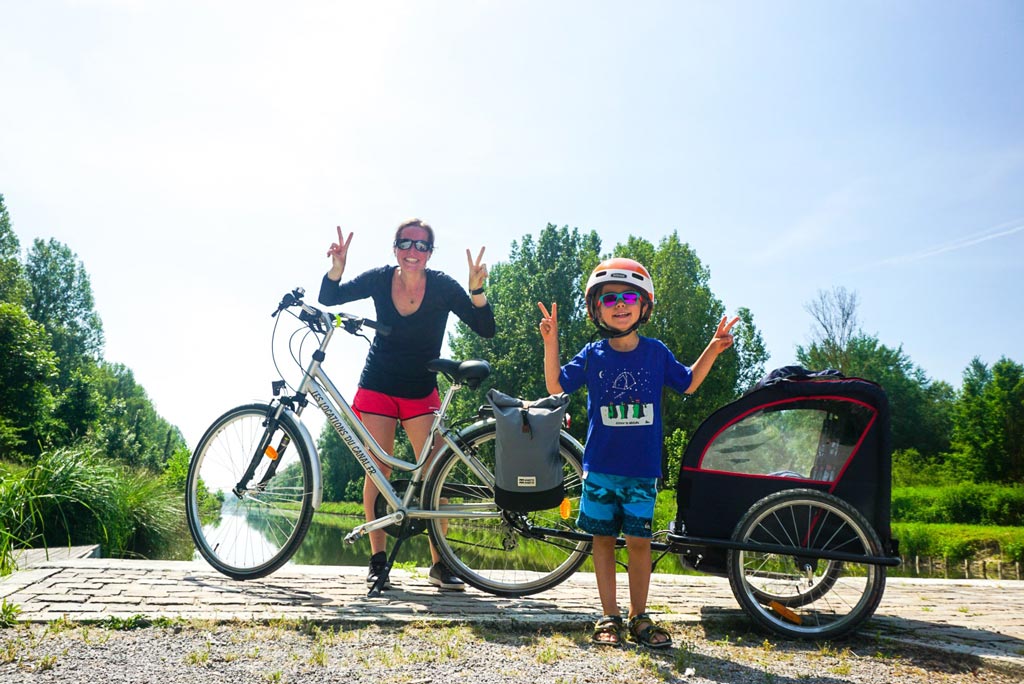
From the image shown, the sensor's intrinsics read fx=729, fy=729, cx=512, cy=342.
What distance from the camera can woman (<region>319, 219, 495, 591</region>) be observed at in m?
4.63

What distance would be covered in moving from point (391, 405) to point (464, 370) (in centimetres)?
75

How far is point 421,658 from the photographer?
2920 mm

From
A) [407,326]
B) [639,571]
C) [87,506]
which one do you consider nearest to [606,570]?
[639,571]

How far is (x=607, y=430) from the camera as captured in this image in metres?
3.53

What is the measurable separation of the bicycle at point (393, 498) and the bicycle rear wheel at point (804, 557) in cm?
95

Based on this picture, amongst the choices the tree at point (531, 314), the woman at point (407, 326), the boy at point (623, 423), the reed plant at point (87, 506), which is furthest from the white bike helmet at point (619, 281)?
the tree at point (531, 314)

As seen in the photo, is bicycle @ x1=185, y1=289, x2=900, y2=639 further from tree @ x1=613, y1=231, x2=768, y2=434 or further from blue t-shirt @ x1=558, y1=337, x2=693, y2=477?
tree @ x1=613, y1=231, x2=768, y2=434

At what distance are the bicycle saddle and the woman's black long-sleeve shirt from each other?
0.97 feet

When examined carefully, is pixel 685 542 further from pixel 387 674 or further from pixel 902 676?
pixel 387 674

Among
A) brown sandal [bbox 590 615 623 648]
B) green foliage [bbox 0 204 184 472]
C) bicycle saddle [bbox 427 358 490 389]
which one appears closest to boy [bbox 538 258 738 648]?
brown sandal [bbox 590 615 623 648]

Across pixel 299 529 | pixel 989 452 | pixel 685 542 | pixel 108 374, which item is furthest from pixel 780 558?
pixel 108 374

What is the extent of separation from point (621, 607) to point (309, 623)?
1.69 m

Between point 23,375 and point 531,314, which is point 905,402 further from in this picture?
point 23,375

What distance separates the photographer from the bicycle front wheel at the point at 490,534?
13.9 feet
